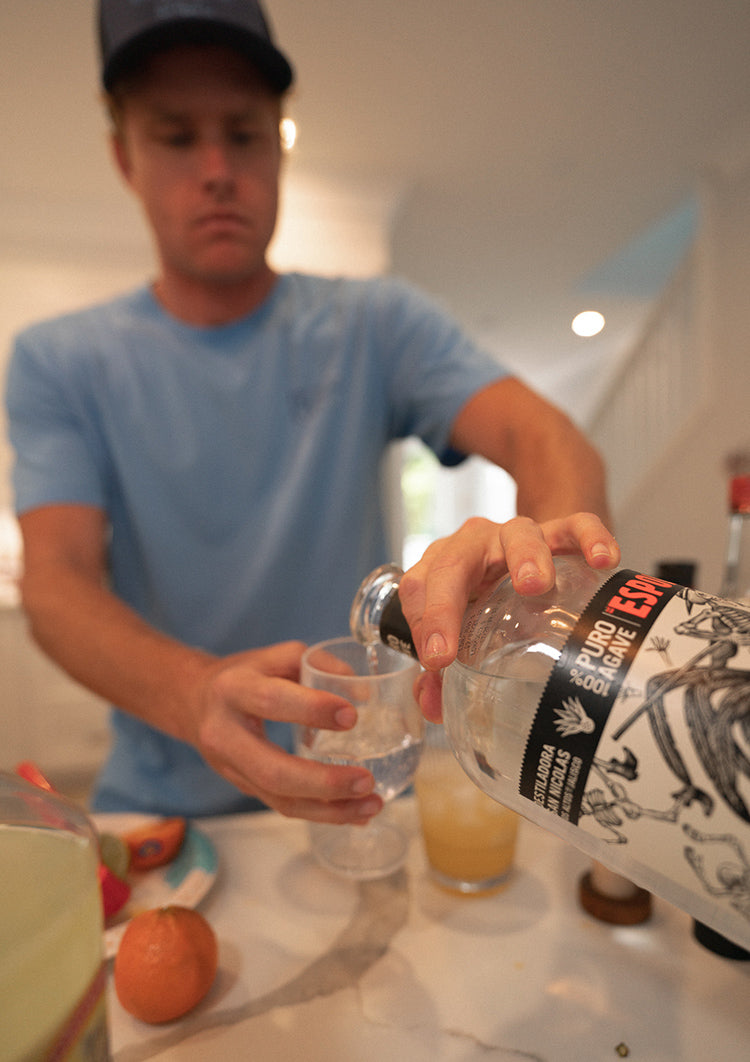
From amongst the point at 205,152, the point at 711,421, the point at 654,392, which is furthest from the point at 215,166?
the point at 654,392

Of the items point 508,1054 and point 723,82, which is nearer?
point 508,1054

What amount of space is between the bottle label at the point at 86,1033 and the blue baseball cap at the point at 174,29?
1059mm

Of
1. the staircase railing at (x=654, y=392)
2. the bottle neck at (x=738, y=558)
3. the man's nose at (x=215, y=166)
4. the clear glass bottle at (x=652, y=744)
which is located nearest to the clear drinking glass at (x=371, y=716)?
the clear glass bottle at (x=652, y=744)

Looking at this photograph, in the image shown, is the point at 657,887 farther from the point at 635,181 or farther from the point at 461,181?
the point at 461,181

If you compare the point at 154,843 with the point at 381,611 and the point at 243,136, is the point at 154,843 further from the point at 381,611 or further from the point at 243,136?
the point at 243,136

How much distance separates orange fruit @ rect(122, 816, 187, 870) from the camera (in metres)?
0.62

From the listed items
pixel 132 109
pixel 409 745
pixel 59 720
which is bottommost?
pixel 59 720

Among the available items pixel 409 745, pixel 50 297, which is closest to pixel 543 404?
pixel 409 745

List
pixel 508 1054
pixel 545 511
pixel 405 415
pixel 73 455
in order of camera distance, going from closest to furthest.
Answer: pixel 508 1054 < pixel 545 511 < pixel 73 455 < pixel 405 415

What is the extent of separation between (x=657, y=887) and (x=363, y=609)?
0.24 m

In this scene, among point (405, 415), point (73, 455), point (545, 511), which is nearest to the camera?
point (545, 511)

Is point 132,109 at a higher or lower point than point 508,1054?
higher

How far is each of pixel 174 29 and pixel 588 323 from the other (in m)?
0.73

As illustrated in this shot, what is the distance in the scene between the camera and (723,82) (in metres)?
0.99
